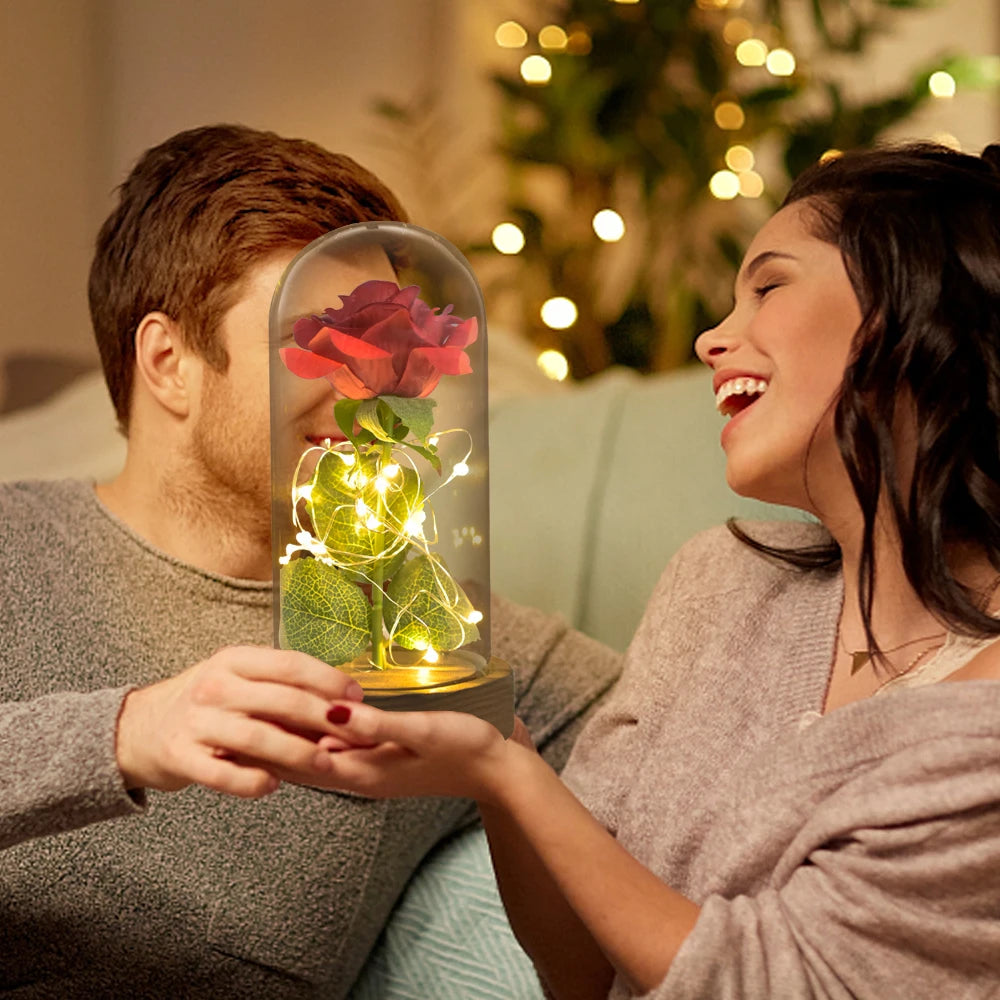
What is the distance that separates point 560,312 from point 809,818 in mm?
1939

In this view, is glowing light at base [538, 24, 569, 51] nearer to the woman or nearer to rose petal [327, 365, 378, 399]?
the woman

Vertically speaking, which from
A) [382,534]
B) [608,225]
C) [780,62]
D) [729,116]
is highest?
[780,62]

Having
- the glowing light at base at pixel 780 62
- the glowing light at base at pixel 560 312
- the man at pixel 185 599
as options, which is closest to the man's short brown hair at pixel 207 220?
the man at pixel 185 599

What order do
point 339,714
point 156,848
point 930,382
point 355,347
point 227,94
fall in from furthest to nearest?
point 227,94 → point 156,848 → point 930,382 → point 355,347 → point 339,714

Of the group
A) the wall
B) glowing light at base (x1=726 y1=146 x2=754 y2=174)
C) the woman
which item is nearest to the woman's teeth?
the woman

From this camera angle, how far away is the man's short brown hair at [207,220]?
124 centimetres

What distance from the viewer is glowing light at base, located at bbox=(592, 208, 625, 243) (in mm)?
2760

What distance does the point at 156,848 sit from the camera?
1195mm

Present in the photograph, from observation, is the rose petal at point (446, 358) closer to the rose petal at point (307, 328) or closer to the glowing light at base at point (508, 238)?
the rose petal at point (307, 328)

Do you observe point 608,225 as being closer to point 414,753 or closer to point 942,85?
point 942,85

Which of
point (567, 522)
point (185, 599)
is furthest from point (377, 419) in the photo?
point (567, 522)

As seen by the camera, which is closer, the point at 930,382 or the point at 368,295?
the point at 368,295

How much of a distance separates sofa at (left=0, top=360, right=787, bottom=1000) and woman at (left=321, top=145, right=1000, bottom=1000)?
230mm

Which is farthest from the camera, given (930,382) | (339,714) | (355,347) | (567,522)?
(567,522)
